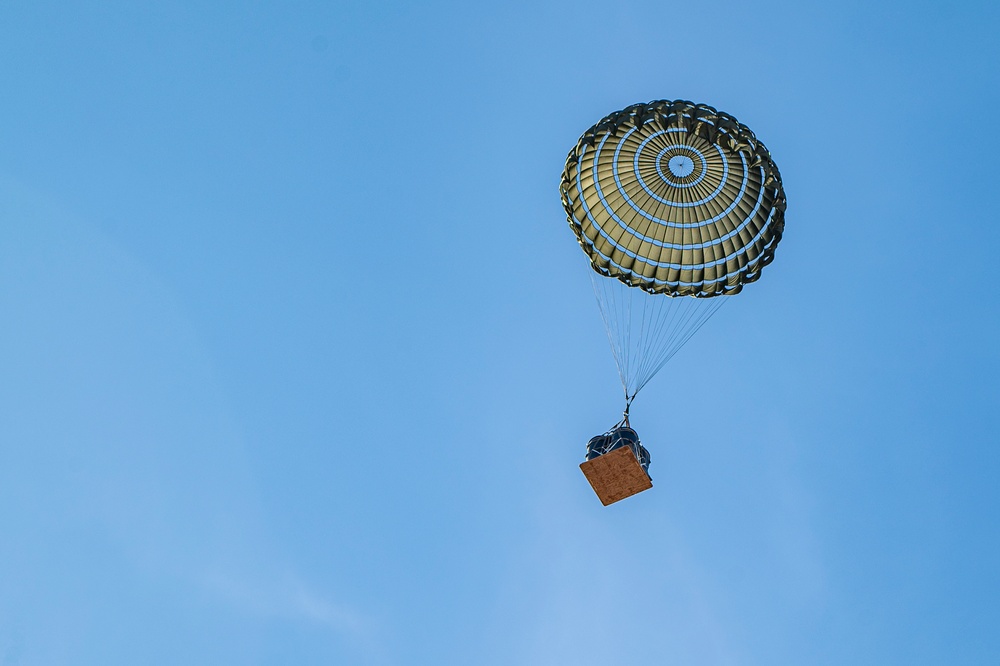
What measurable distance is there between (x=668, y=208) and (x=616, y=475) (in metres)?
7.97

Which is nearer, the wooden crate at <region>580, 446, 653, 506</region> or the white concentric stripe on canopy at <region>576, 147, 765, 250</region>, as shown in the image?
the wooden crate at <region>580, 446, 653, 506</region>

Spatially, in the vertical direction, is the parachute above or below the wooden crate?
above

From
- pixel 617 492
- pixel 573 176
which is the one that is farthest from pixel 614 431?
pixel 573 176

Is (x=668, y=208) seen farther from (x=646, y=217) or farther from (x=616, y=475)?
(x=616, y=475)

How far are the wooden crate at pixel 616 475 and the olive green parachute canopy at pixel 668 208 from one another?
610cm

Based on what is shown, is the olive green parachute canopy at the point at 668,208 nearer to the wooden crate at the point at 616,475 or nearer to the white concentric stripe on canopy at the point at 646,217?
the white concentric stripe on canopy at the point at 646,217

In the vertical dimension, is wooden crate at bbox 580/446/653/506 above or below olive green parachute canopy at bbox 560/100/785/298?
below

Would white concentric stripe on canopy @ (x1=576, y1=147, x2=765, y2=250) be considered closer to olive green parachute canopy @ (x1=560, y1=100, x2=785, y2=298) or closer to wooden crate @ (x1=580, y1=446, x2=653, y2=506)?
olive green parachute canopy @ (x1=560, y1=100, x2=785, y2=298)

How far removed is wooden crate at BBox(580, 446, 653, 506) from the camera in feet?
77.7

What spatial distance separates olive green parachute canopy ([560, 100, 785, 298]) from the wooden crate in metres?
6.10

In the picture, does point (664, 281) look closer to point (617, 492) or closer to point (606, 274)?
point (606, 274)

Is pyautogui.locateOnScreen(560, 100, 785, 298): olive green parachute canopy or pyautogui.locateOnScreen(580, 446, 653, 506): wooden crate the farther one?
pyautogui.locateOnScreen(560, 100, 785, 298): olive green parachute canopy

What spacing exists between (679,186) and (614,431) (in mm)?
7192

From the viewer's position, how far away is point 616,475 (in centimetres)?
2416
